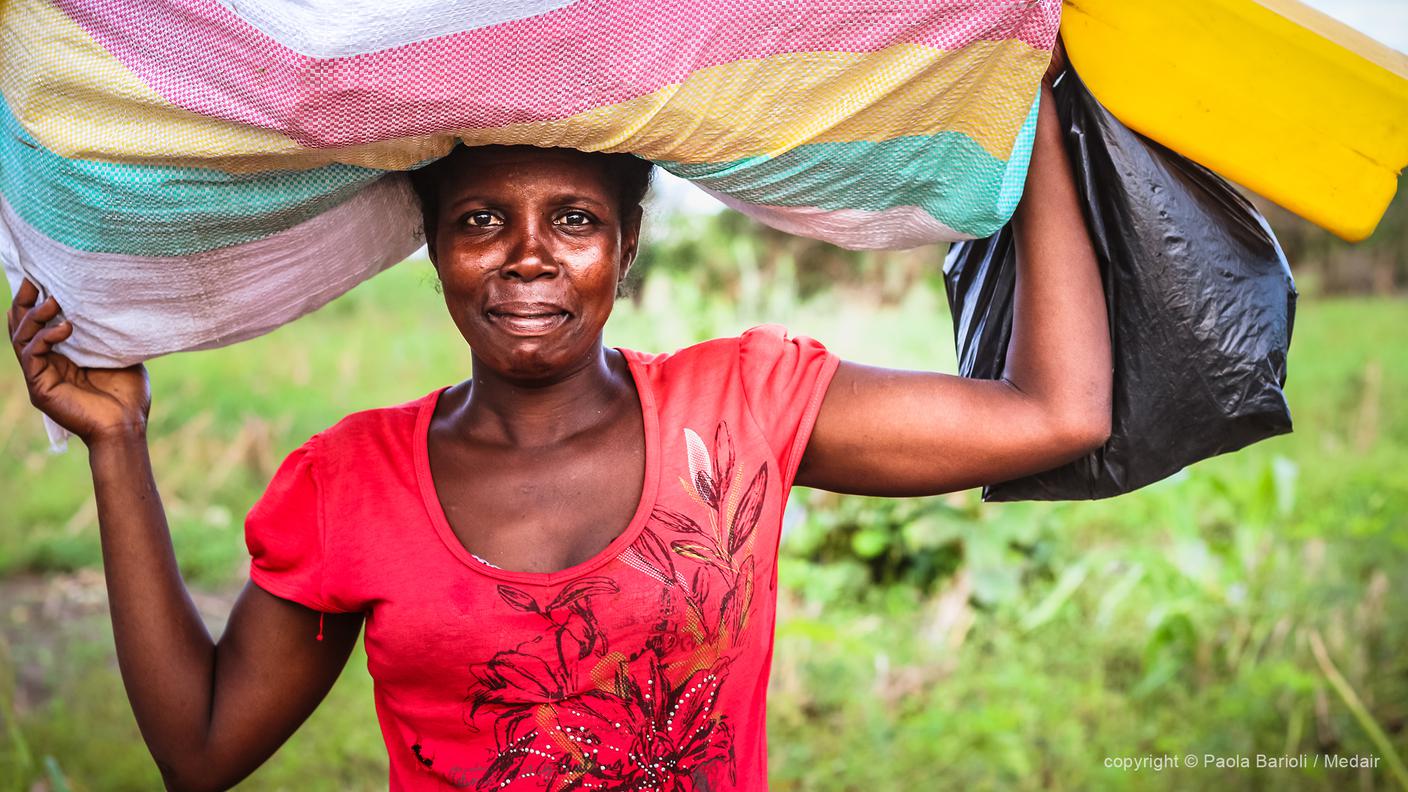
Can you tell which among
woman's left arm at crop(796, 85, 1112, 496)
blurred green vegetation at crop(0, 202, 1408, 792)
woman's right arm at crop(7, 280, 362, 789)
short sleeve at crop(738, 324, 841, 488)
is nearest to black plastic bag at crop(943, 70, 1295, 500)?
woman's left arm at crop(796, 85, 1112, 496)

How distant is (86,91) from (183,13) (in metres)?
0.17

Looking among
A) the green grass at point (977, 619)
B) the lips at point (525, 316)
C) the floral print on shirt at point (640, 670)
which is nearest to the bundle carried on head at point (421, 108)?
the lips at point (525, 316)

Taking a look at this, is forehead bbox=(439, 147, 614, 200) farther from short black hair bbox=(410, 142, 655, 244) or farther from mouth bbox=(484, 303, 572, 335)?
mouth bbox=(484, 303, 572, 335)

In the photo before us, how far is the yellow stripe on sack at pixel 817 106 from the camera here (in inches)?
59.2

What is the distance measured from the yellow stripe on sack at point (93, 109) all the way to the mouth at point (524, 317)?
0.26 metres

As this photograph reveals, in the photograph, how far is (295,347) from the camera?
7223mm

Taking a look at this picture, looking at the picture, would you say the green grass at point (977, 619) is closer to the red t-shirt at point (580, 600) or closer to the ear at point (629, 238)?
the red t-shirt at point (580, 600)

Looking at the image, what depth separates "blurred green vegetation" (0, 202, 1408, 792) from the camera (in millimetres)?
3361

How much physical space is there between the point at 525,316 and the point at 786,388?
15.7 inches

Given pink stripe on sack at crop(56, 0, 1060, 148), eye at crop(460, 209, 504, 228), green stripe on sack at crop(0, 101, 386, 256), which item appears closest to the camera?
pink stripe on sack at crop(56, 0, 1060, 148)

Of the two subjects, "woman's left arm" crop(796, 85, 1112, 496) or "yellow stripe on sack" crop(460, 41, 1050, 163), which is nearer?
"yellow stripe on sack" crop(460, 41, 1050, 163)

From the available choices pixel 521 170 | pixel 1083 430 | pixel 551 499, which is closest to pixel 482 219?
pixel 521 170

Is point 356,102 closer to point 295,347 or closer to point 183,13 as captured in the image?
point 183,13

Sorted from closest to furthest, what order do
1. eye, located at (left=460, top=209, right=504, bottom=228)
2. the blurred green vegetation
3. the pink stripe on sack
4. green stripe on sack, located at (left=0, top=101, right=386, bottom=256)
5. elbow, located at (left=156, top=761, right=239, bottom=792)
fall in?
the pink stripe on sack, green stripe on sack, located at (left=0, top=101, right=386, bottom=256), eye, located at (left=460, top=209, right=504, bottom=228), elbow, located at (left=156, top=761, right=239, bottom=792), the blurred green vegetation
